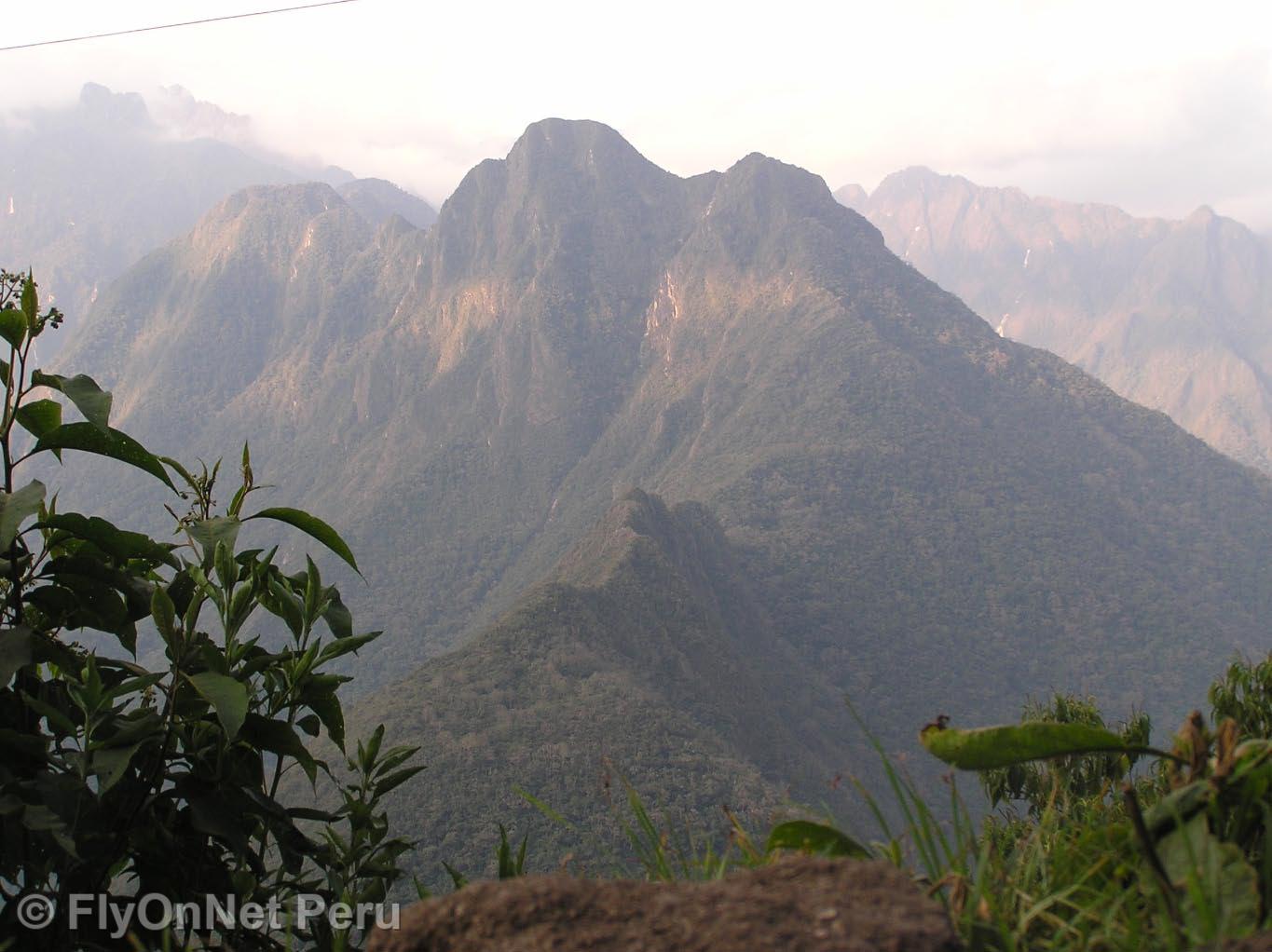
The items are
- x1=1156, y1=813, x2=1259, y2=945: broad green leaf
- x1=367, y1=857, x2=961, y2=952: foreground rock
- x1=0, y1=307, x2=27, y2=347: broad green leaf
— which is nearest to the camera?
x1=367, y1=857, x2=961, y2=952: foreground rock

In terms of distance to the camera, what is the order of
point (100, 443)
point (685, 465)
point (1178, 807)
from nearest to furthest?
point (1178, 807) < point (100, 443) < point (685, 465)

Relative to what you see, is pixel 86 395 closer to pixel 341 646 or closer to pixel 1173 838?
pixel 341 646

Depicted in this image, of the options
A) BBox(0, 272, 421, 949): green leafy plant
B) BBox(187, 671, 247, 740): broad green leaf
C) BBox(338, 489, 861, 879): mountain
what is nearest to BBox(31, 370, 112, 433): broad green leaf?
BBox(0, 272, 421, 949): green leafy plant

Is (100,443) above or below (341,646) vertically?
above

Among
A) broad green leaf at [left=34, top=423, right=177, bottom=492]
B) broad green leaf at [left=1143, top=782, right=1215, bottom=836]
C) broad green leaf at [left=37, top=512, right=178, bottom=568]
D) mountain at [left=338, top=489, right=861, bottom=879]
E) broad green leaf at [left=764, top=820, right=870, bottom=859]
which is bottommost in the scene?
mountain at [left=338, top=489, right=861, bottom=879]

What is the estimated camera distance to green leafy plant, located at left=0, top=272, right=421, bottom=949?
223cm

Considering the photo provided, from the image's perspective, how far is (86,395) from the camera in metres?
2.36

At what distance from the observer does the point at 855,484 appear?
83.7 metres

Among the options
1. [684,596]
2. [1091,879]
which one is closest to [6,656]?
[1091,879]

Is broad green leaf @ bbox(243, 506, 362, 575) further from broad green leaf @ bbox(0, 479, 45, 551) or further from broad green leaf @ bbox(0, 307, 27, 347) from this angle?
broad green leaf @ bbox(0, 307, 27, 347)

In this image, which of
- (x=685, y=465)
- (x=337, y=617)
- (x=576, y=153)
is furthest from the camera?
(x=576, y=153)

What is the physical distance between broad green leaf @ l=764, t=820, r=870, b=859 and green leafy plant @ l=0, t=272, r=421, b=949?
0.94 metres

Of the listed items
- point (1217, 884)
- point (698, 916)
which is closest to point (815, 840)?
point (698, 916)

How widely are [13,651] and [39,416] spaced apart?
588mm
